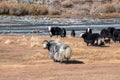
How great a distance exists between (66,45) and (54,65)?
4.41ft

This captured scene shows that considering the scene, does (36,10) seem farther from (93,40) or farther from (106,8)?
(93,40)

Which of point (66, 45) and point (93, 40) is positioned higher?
point (66, 45)

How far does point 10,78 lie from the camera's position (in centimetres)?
2191

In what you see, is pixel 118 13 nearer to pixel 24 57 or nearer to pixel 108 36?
pixel 108 36

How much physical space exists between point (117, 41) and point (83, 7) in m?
101

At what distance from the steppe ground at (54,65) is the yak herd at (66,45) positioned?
469 mm

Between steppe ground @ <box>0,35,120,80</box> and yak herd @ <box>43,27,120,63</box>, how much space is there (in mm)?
469

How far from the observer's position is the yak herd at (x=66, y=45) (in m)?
26.2

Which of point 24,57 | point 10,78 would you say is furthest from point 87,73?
point 24,57

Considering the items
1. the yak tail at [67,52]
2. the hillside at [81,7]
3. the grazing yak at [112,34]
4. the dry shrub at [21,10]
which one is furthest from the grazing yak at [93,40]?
the hillside at [81,7]

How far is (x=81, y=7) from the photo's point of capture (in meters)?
140

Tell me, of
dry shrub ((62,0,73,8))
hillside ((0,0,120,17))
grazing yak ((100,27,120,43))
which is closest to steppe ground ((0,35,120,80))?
grazing yak ((100,27,120,43))

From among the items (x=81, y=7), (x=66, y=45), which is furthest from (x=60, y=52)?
(x=81, y=7)

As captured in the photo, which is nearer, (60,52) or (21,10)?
(60,52)
